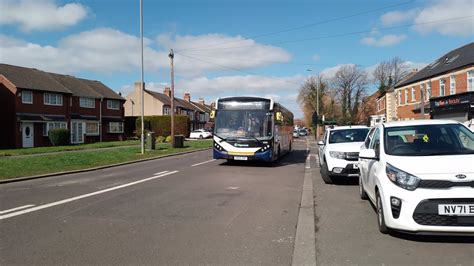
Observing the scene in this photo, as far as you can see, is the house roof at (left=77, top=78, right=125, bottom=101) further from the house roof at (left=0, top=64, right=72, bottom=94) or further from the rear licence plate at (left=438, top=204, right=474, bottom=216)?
the rear licence plate at (left=438, top=204, right=474, bottom=216)

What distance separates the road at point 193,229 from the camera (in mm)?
5090

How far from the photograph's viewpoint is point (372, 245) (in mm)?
5547

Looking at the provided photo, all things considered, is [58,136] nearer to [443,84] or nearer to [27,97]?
[27,97]

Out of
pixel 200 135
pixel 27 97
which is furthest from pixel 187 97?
pixel 27 97

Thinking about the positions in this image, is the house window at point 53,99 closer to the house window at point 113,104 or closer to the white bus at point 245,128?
the house window at point 113,104

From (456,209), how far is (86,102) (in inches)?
1846

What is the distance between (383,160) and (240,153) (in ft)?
36.3

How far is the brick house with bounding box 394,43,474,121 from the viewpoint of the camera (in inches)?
1362

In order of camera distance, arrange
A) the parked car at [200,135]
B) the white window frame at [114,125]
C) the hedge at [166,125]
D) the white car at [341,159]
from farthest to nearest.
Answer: the parked car at [200,135]
the hedge at [166,125]
the white window frame at [114,125]
the white car at [341,159]

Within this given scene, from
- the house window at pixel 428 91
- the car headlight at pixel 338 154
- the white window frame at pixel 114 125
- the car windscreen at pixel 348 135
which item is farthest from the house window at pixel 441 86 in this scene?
the white window frame at pixel 114 125

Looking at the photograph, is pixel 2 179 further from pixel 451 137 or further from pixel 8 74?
pixel 8 74

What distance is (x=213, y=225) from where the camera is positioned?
677 cm

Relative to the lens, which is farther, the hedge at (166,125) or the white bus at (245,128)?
the hedge at (166,125)

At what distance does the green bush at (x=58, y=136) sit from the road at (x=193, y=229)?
96.0 ft
